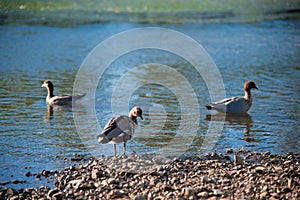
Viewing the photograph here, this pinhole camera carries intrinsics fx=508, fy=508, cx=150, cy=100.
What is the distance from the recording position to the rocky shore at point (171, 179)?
7066 mm

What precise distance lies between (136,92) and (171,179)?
7.04m

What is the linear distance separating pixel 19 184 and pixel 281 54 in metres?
14.9

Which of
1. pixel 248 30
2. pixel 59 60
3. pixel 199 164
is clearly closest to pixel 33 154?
pixel 199 164

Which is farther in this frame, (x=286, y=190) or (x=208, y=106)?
(x=208, y=106)

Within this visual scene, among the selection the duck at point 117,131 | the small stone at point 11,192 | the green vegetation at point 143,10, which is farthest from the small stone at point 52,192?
Result: the green vegetation at point 143,10

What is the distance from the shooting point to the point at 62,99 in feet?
43.7

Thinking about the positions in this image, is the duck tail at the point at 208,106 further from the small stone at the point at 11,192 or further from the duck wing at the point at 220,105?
the small stone at the point at 11,192

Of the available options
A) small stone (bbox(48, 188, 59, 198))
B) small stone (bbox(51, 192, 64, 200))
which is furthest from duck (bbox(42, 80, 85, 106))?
Result: small stone (bbox(51, 192, 64, 200))

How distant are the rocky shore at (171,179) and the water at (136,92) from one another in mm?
545

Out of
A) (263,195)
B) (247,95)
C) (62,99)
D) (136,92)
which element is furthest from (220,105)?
(263,195)

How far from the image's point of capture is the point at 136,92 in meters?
14.6

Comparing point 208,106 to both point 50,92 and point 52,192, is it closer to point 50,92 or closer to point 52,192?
point 50,92

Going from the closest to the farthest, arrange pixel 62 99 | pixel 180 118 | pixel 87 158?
1. pixel 87 158
2. pixel 180 118
3. pixel 62 99

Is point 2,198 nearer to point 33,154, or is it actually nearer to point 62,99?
point 33,154
